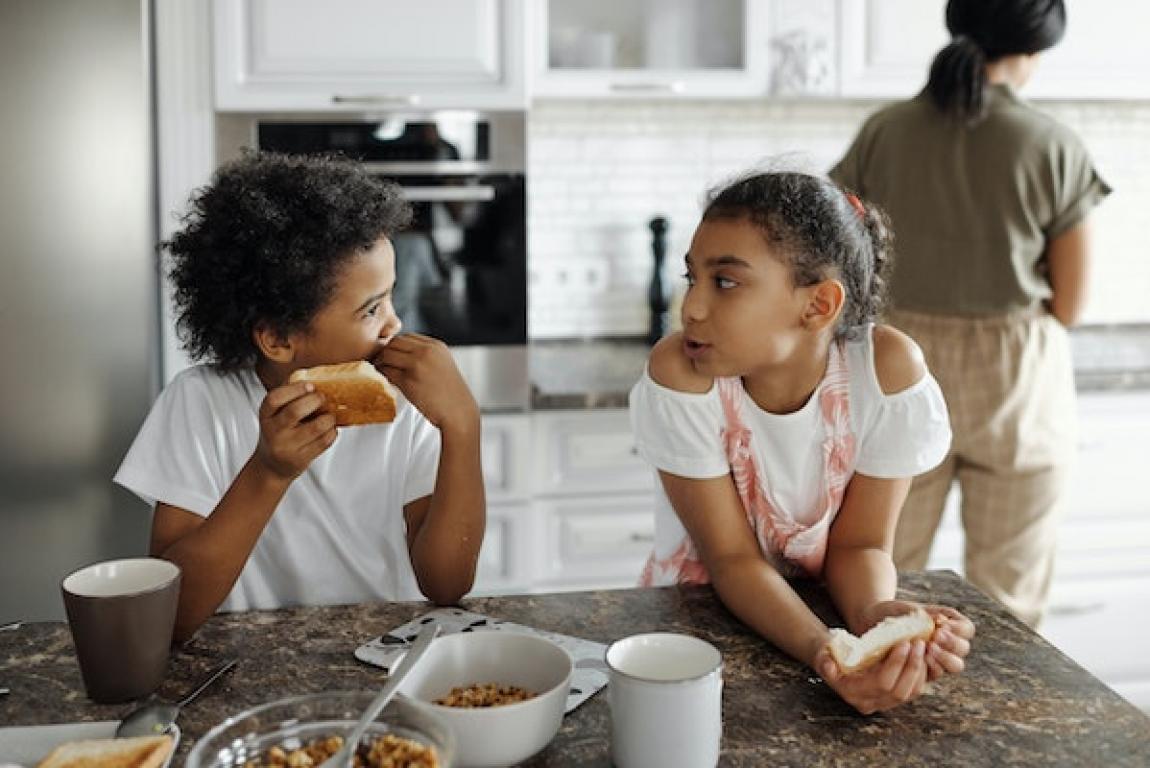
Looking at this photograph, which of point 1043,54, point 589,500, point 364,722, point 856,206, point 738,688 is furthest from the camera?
point 1043,54

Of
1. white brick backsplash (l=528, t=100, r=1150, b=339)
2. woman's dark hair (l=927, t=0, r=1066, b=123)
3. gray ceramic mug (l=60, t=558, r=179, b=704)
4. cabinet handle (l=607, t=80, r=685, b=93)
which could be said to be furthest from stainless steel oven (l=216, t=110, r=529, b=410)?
gray ceramic mug (l=60, t=558, r=179, b=704)

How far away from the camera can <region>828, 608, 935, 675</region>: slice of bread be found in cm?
107

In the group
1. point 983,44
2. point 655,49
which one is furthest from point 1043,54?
point 655,49

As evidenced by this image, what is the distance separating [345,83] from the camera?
8.97ft

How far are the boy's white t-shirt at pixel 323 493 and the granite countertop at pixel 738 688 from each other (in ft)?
1.07

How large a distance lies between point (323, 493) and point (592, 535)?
1.26m

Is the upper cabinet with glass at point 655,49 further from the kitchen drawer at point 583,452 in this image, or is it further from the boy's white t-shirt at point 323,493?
the boy's white t-shirt at point 323,493

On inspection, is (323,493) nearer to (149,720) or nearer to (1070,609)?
(149,720)

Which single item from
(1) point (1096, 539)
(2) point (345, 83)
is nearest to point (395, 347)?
(2) point (345, 83)

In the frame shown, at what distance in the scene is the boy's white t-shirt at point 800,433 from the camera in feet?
5.02

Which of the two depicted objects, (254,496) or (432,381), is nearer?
(254,496)

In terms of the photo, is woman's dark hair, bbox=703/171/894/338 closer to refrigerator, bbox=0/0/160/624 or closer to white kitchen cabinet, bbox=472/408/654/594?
white kitchen cabinet, bbox=472/408/654/594

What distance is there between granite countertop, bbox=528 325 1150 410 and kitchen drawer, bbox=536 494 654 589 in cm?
24

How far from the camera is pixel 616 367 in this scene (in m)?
3.02
